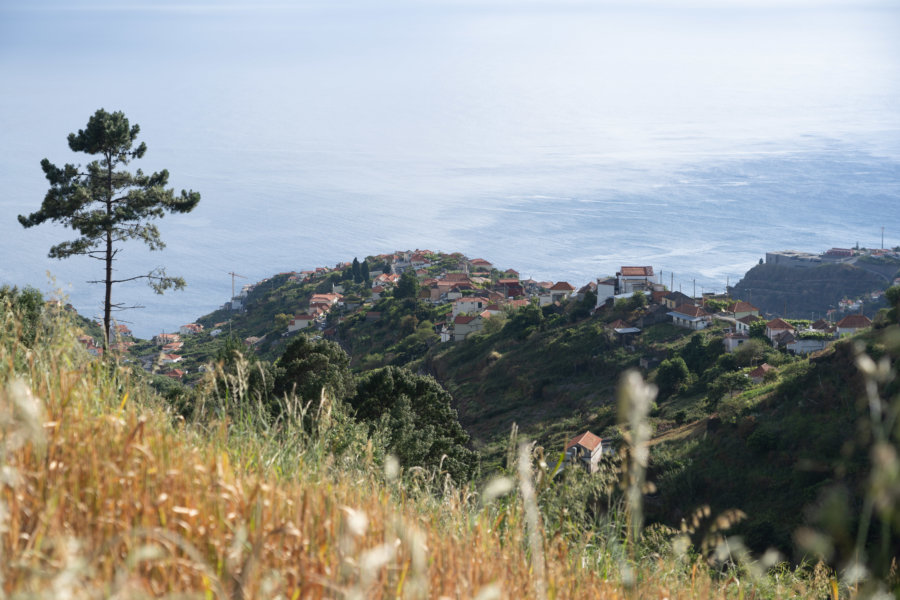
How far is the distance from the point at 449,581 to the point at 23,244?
136951mm

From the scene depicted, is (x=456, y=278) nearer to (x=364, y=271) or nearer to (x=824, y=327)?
(x=364, y=271)

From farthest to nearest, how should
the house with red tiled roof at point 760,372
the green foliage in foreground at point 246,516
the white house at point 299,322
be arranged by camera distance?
1. the white house at point 299,322
2. the house with red tiled roof at point 760,372
3. the green foliage in foreground at point 246,516

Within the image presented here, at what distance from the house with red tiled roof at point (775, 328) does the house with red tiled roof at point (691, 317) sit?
11.9 feet

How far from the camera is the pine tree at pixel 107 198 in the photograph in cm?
1396

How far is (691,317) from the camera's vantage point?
40406 millimetres

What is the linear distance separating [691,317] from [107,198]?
32.4 metres

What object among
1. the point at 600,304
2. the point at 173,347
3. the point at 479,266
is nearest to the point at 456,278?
the point at 479,266

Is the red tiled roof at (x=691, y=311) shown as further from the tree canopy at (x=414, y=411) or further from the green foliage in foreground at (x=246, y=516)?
the green foliage in foreground at (x=246, y=516)

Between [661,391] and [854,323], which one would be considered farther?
[854,323]

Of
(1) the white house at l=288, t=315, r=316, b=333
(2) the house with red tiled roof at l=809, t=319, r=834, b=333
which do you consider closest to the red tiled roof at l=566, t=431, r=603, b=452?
(2) the house with red tiled roof at l=809, t=319, r=834, b=333

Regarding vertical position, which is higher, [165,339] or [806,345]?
[806,345]

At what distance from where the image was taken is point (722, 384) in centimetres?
2856

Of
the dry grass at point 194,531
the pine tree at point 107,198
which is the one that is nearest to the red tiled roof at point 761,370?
the pine tree at point 107,198

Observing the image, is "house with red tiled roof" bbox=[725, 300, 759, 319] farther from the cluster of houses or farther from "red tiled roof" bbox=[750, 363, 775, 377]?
"red tiled roof" bbox=[750, 363, 775, 377]
